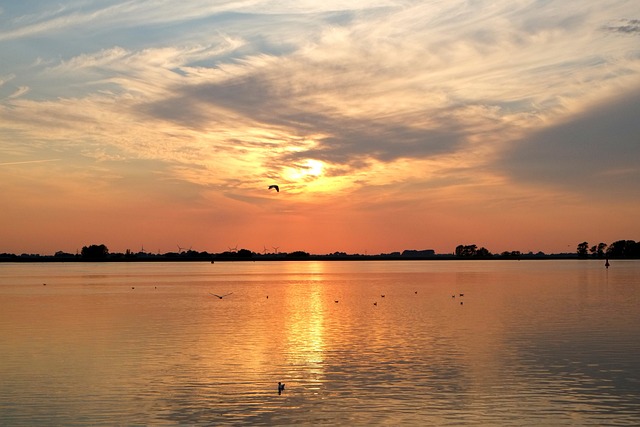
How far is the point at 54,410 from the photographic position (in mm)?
27031

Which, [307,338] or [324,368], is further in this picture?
[307,338]

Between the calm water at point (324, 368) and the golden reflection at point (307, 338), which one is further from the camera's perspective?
the golden reflection at point (307, 338)

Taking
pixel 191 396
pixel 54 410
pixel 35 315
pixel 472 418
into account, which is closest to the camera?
pixel 472 418

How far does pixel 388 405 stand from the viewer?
89.1 feet

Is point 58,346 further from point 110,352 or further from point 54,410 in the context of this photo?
point 54,410

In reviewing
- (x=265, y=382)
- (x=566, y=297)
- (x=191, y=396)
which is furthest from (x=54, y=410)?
(x=566, y=297)

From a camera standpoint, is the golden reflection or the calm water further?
the golden reflection

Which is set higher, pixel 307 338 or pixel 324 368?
pixel 307 338

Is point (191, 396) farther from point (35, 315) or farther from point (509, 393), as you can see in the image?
point (35, 315)

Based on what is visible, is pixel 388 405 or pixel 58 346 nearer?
pixel 388 405

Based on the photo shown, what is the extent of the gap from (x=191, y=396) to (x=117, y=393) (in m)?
3.46

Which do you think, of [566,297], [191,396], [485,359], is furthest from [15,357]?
[566,297]

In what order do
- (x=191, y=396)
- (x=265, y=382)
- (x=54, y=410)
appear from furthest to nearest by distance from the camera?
(x=265, y=382), (x=191, y=396), (x=54, y=410)

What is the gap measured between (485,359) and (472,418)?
13.1 m
